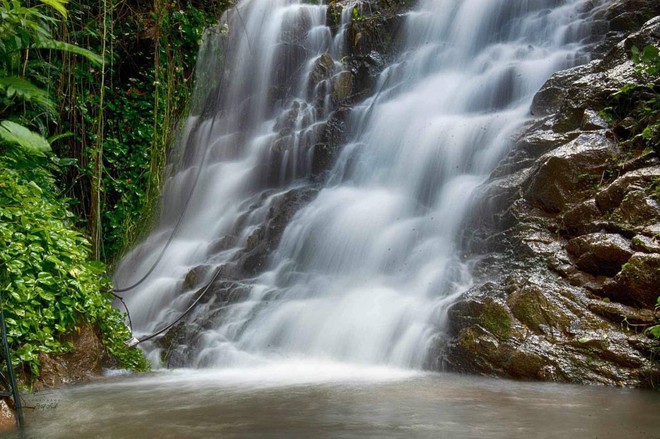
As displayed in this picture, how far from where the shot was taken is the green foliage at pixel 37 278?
156 inches

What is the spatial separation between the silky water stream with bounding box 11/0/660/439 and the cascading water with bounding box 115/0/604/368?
25 millimetres

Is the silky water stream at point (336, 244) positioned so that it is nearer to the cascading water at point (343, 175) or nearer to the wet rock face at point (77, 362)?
the cascading water at point (343, 175)

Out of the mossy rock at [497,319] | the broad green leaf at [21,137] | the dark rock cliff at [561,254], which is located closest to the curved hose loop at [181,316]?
the dark rock cliff at [561,254]

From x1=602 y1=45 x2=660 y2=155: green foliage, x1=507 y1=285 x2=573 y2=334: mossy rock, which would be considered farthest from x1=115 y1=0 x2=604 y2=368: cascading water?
x1=602 y1=45 x2=660 y2=155: green foliage

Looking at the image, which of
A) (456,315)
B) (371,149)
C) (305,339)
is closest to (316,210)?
(371,149)

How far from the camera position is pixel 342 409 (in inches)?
132

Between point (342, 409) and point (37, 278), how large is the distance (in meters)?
2.46

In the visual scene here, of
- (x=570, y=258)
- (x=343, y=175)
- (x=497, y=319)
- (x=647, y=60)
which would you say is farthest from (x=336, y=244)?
(x=647, y=60)

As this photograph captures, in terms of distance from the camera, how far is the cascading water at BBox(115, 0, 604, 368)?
558cm

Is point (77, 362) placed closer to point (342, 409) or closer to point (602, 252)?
point (342, 409)

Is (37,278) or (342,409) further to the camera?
(37,278)

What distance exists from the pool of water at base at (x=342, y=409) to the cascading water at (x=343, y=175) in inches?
36.5

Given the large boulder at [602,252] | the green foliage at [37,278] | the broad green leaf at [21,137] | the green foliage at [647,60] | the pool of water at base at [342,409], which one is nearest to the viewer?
the pool of water at base at [342,409]

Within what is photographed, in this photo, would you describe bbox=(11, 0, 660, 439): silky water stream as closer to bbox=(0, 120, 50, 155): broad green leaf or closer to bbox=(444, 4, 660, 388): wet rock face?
bbox=(444, 4, 660, 388): wet rock face
